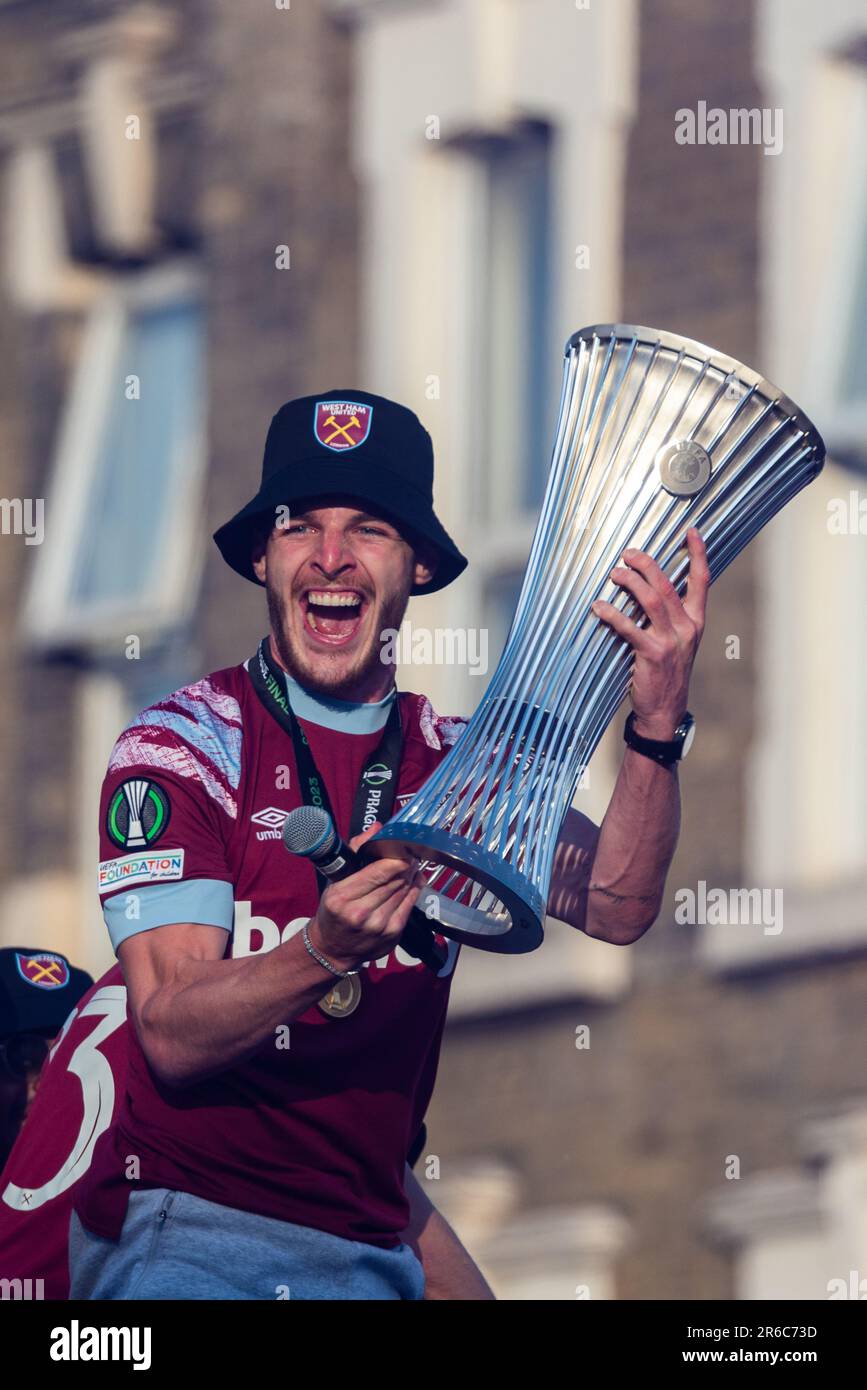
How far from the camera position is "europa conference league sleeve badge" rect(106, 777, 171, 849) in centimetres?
542

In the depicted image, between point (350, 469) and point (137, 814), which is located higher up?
point (350, 469)

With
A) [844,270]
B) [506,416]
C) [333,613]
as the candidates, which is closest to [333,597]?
[333,613]

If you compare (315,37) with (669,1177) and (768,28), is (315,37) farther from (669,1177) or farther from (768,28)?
(669,1177)

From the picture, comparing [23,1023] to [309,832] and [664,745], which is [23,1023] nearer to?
[664,745]

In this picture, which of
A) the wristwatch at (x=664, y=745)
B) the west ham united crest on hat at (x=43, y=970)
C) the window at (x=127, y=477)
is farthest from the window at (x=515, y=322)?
the wristwatch at (x=664, y=745)

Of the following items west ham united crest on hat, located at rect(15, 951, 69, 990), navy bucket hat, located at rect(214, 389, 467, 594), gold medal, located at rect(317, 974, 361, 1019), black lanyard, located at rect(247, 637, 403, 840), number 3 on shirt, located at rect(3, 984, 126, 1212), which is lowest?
number 3 on shirt, located at rect(3, 984, 126, 1212)

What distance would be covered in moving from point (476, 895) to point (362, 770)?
0.28 meters

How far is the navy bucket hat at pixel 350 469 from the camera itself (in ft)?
18.4

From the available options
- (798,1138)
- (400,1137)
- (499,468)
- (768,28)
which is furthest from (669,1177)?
(400,1137)

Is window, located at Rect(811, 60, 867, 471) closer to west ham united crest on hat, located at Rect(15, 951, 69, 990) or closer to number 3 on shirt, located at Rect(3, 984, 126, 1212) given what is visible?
west ham united crest on hat, located at Rect(15, 951, 69, 990)

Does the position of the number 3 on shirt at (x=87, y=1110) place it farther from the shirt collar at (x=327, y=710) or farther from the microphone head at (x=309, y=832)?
the microphone head at (x=309, y=832)

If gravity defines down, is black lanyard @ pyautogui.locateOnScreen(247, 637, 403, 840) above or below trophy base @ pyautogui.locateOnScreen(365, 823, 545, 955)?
above

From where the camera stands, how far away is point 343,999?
5.38 meters

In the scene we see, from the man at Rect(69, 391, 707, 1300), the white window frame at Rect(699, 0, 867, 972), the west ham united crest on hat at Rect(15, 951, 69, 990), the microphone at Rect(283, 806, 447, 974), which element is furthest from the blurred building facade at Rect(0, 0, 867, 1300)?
the microphone at Rect(283, 806, 447, 974)
